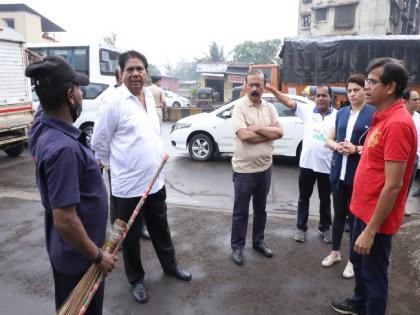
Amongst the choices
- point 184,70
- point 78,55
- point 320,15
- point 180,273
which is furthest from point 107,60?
point 184,70

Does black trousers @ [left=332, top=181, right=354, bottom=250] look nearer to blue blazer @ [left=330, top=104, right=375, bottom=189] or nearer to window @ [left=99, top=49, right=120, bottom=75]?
blue blazer @ [left=330, top=104, right=375, bottom=189]

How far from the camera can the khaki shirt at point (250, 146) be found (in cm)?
338

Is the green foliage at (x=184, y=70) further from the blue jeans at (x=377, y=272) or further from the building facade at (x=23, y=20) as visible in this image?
the blue jeans at (x=377, y=272)

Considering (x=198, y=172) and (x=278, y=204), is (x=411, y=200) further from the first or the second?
(x=198, y=172)

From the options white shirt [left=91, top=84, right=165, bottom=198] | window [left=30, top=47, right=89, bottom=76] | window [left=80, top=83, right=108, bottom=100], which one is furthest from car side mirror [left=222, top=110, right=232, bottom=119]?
window [left=30, top=47, right=89, bottom=76]

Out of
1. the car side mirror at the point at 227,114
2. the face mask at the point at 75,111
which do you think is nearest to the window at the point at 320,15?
the car side mirror at the point at 227,114

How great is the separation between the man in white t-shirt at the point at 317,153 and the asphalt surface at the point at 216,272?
0.23 metres

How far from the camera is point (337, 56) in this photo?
10672 mm

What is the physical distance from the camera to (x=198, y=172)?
23.7ft

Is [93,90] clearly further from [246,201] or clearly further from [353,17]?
[353,17]

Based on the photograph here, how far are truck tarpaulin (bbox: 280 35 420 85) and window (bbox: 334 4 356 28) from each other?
21832 millimetres

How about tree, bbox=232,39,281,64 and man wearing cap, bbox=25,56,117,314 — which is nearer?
man wearing cap, bbox=25,56,117,314

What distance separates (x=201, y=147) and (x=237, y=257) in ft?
15.5

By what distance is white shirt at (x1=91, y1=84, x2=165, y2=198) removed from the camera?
2.78m
